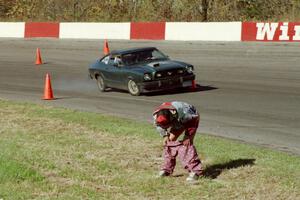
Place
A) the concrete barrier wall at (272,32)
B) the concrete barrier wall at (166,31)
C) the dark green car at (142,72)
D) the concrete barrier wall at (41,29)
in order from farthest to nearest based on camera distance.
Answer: the concrete barrier wall at (41,29), the concrete barrier wall at (166,31), the concrete barrier wall at (272,32), the dark green car at (142,72)

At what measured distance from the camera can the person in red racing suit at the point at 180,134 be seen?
6711mm

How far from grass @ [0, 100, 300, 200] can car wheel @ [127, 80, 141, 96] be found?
471 centimetres

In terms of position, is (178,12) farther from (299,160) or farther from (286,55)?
(299,160)

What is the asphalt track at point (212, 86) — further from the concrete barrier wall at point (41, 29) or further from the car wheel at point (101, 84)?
the concrete barrier wall at point (41, 29)

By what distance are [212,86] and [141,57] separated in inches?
93.0

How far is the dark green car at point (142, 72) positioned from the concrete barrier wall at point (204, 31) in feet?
36.1

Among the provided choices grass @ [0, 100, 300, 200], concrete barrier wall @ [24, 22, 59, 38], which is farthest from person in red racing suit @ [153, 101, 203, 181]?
concrete barrier wall @ [24, 22, 59, 38]

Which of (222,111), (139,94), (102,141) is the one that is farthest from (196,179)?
(139,94)

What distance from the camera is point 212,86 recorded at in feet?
56.9

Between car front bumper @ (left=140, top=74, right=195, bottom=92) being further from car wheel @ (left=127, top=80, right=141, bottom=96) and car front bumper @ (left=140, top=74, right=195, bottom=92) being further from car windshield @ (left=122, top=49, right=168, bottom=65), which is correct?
car windshield @ (left=122, top=49, right=168, bottom=65)

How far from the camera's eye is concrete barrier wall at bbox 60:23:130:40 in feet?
104

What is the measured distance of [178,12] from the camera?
3769 cm

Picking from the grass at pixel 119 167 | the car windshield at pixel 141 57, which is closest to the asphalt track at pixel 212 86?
the car windshield at pixel 141 57

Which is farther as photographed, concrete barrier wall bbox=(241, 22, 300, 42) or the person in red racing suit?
concrete barrier wall bbox=(241, 22, 300, 42)
